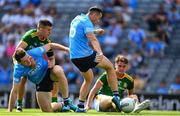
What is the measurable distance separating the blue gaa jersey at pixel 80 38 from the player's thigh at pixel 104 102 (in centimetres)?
163

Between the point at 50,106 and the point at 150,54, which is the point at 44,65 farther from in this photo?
the point at 150,54

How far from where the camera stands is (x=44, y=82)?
1719 cm

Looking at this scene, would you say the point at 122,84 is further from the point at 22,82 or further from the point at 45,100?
the point at 22,82

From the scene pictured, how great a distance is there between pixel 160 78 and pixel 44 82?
10.7 m

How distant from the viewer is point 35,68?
16828 mm

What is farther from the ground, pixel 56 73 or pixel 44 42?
pixel 44 42

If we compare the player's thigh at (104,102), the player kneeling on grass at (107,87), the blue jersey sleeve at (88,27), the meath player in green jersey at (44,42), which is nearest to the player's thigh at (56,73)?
the meath player in green jersey at (44,42)

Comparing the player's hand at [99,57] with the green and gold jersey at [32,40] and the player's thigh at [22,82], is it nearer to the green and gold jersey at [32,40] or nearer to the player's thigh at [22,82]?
the green and gold jersey at [32,40]

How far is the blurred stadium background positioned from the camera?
→ 89.2 ft

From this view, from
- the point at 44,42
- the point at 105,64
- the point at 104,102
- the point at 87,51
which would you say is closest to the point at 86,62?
the point at 87,51

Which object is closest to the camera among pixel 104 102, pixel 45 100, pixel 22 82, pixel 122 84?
pixel 45 100

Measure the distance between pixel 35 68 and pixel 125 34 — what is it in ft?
41.9

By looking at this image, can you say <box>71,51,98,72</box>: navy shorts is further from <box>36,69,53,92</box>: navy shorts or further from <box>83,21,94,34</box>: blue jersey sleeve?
<box>36,69,53,92</box>: navy shorts

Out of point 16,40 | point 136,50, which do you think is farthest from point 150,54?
point 16,40
